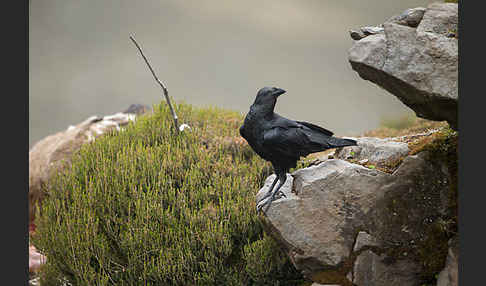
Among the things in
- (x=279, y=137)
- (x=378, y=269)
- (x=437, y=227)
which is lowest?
(x=378, y=269)

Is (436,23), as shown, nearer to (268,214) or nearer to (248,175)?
(268,214)

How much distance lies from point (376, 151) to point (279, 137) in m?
0.98

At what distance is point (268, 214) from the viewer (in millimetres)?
3205

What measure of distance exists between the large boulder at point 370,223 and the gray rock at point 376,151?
9.4 inches

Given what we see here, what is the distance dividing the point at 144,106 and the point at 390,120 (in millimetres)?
6422

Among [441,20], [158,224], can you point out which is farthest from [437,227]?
[158,224]

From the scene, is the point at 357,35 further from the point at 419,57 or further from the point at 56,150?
the point at 56,150

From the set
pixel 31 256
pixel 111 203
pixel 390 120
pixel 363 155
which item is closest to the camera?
pixel 363 155

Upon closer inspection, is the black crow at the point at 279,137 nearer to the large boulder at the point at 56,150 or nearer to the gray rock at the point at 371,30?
the gray rock at the point at 371,30

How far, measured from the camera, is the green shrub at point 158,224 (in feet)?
12.2

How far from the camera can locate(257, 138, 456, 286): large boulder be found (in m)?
2.93

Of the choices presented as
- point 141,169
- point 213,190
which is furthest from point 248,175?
point 141,169

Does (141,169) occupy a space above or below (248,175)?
above

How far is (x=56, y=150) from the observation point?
7.36 m
